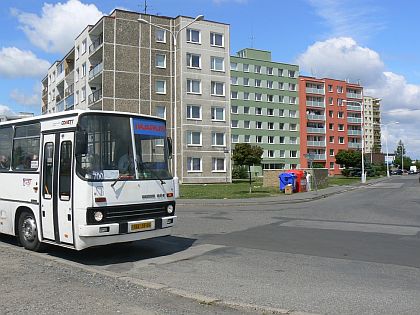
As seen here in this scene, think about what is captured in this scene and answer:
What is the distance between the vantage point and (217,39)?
176 ft

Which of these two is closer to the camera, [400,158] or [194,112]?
[194,112]

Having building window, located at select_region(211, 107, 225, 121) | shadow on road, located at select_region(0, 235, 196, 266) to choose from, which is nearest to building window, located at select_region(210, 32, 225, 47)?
building window, located at select_region(211, 107, 225, 121)

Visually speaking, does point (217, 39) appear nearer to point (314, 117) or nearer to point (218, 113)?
point (218, 113)

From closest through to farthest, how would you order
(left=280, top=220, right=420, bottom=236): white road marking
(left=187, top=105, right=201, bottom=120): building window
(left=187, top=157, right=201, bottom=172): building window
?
(left=280, top=220, right=420, bottom=236): white road marking < (left=187, top=157, right=201, bottom=172): building window < (left=187, top=105, right=201, bottom=120): building window

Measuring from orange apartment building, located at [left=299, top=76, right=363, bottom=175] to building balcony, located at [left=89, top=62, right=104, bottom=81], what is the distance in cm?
4962

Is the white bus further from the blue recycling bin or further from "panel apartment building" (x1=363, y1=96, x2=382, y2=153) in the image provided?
"panel apartment building" (x1=363, y1=96, x2=382, y2=153)

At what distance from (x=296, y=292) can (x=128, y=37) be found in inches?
1811

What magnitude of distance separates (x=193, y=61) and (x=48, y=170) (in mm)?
43508

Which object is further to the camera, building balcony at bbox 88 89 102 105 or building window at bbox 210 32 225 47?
building window at bbox 210 32 225 47

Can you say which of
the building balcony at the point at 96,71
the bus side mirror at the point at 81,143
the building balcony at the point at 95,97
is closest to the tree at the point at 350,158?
the building balcony at the point at 95,97

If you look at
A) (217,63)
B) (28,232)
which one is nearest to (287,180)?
(28,232)

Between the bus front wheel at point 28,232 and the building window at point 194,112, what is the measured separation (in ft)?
134

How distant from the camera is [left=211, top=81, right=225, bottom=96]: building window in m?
52.9

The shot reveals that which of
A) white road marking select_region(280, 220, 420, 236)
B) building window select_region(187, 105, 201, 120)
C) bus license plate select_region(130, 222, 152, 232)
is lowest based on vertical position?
white road marking select_region(280, 220, 420, 236)
